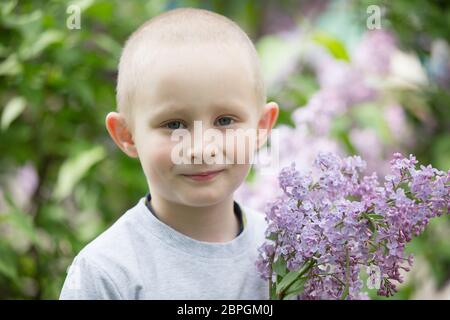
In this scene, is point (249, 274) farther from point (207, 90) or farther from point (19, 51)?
point (19, 51)

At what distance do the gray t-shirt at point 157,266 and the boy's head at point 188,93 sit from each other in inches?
2.8

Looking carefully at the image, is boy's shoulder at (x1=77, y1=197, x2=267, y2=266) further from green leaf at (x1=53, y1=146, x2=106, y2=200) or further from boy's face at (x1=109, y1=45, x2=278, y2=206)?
green leaf at (x1=53, y1=146, x2=106, y2=200)

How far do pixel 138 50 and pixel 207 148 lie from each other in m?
0.20

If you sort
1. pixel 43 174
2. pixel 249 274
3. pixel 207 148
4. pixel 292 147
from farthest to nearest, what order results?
pixel 43 174 < pixel 292 147 < pixel 249 274 < pixel 207 148

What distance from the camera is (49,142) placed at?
2262 millimetres

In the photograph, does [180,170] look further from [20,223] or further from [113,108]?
[113,108]

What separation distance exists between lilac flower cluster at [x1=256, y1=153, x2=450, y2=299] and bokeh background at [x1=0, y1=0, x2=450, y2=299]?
0.56 meters

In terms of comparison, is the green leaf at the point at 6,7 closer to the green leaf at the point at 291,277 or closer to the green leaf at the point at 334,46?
the green leaf at the point at 334,46

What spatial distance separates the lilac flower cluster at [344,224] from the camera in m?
1.06

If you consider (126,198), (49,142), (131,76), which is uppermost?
(131,76)

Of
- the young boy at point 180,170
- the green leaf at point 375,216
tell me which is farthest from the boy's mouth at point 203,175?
the green leaf at point 375,216

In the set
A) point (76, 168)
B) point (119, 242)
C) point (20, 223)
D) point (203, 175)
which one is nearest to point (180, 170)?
point (203, 175)
